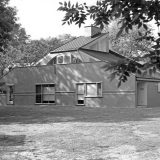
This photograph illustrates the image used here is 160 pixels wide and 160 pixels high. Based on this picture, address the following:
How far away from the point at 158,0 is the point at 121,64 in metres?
0.66

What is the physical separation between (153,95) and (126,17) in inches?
1137

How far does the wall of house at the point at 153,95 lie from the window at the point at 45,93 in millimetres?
9639

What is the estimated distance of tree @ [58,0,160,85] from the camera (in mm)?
2768

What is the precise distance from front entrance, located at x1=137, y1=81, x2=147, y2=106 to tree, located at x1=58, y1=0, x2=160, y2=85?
27.6m

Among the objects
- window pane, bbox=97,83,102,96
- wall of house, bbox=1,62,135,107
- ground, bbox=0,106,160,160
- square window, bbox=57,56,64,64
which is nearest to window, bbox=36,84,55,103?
wall of house, bbox=1,62,135,107

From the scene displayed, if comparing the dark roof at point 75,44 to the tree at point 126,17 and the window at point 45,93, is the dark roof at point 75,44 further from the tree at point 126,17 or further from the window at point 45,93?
the tree at point 126,17

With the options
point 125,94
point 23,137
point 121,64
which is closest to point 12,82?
point 125,94

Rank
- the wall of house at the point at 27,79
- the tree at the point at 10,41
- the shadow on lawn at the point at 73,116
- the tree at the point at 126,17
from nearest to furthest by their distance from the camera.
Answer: the tree at the point at 126,17, the shadow on lawn at the point at 73,116, the tree at the point at 10,41, the wall of house at the point at 27,79

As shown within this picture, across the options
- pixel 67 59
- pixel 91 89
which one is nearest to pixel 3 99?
pixel 67 59

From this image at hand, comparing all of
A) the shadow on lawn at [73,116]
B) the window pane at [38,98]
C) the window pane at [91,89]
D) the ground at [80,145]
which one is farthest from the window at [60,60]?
the ground at [80,145]

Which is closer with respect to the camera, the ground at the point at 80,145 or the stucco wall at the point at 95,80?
the ground at the point at 80,145

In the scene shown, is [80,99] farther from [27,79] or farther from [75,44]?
[75,44]

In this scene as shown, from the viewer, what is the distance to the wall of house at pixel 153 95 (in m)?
30.4

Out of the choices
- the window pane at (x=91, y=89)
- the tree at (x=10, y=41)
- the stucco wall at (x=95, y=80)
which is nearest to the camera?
the tree at (x=10, y=41)
